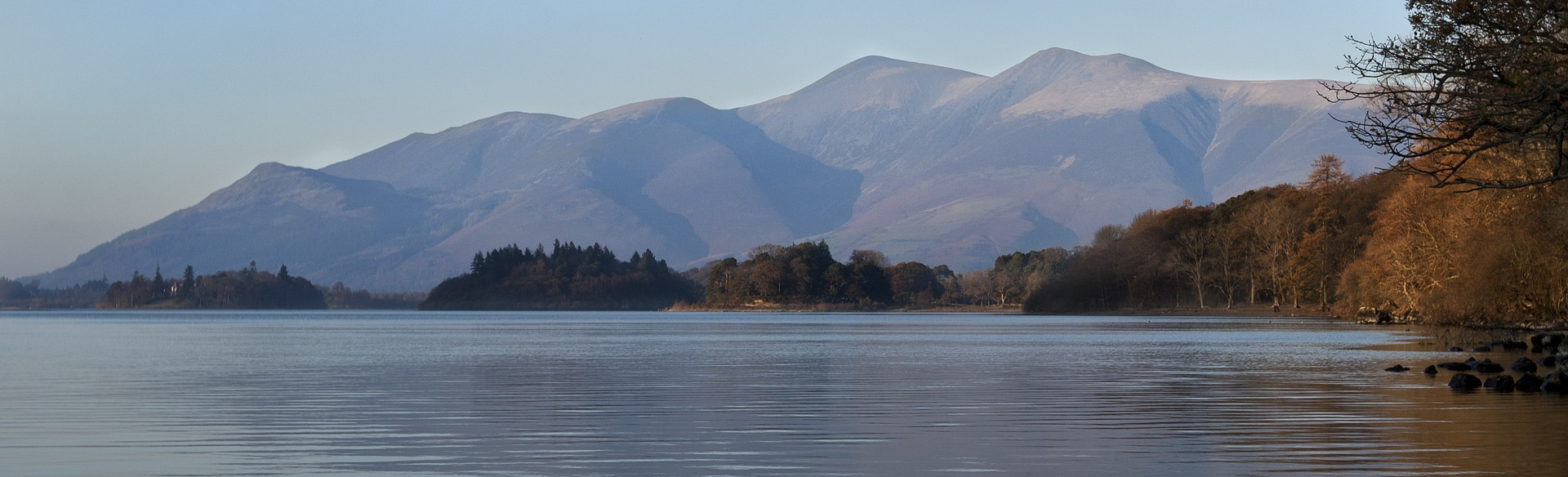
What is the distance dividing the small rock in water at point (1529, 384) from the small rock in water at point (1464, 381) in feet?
2.30

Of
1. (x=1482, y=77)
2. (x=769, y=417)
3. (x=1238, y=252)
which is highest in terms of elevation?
(x=1238, y=252)

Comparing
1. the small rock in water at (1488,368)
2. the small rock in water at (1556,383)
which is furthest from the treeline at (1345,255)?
the small rock in water at (1556,383)

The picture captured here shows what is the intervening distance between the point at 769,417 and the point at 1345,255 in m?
98.5

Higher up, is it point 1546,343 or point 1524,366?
point 1546,343

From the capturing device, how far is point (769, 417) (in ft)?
81.7

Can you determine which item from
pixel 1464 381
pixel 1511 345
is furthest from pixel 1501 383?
pixel 1511 345

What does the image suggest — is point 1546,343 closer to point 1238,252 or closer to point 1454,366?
point 1454,366

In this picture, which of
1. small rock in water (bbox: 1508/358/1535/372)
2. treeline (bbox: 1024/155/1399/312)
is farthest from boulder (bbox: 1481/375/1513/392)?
treeline (bbox: 1024/155/1399/312)

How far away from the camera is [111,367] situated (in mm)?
43562

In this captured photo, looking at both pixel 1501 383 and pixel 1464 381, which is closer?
pixel 1501 383

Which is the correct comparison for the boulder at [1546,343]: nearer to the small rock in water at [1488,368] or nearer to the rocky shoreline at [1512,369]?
the rocky shoreline at [1512,369]

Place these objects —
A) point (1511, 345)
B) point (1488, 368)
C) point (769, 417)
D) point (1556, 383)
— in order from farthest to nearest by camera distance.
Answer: point (1511, 345)
point (1488, 368)
point (1556, 383)
point (769, 417)

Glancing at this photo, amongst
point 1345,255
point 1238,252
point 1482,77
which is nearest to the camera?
point 1482,77

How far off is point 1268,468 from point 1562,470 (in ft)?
10.2
